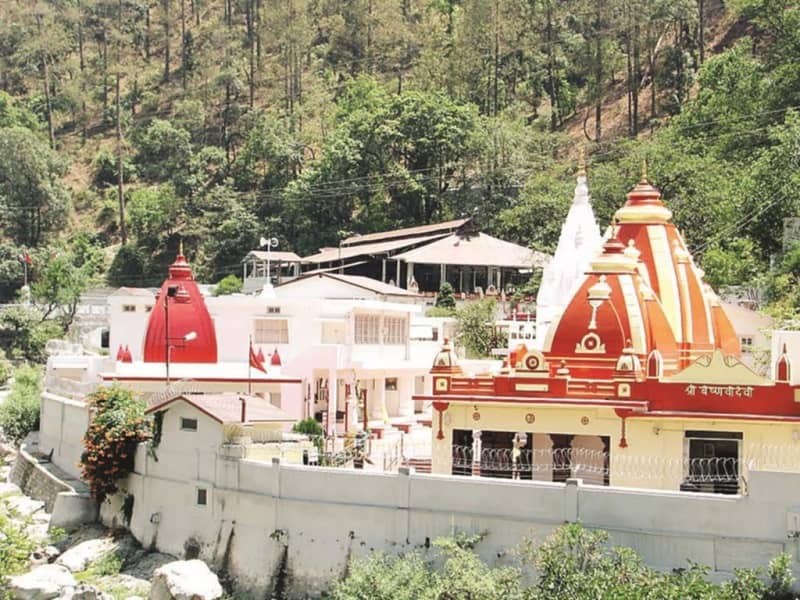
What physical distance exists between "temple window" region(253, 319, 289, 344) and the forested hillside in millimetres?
16404

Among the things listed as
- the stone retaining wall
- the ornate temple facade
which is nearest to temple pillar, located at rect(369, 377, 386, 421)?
the stone retaining wall

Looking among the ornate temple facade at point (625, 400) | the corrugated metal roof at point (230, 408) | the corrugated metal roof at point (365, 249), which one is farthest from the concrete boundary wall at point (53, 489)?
the corrugated metal roof at point (365, 249)

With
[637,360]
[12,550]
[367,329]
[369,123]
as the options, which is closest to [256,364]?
[367,329]

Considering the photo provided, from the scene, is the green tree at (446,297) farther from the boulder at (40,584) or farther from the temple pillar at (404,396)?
the boulder at (40,584)

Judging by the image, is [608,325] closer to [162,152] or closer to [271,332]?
[271,332]

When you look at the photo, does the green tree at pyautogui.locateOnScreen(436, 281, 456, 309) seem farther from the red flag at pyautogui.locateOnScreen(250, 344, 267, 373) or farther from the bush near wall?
the bush near wall

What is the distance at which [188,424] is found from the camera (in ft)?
111

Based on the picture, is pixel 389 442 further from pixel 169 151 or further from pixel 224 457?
pixel 169 151

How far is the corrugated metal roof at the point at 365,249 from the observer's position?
70.2 metres

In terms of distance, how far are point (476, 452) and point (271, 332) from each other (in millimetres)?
15459

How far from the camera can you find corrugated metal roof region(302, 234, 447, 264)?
70.2m

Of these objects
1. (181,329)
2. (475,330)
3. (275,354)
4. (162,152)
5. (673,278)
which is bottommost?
(275,354)

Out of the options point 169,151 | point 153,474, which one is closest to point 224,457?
point 153,474

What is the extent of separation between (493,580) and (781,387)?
734cm
